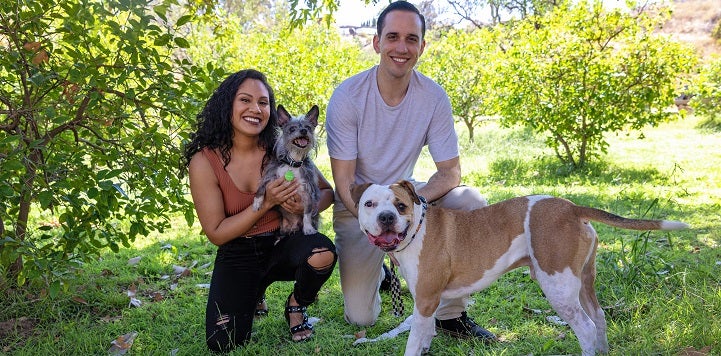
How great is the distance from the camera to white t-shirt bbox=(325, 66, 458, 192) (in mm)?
4199

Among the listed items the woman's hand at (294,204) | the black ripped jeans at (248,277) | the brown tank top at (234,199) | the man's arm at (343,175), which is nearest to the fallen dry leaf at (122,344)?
the black ripped jeans at (248,277)

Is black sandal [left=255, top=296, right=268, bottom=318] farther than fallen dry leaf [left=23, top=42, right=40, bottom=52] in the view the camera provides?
Yes

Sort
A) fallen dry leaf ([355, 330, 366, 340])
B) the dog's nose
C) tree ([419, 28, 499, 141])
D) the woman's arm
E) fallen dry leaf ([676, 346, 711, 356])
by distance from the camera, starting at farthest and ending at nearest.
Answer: tree ([419, 28, 499, 141]), fallen dry leaf ([355, 330, 366, 340]), the woman's arm, the dog's nose, fallen dry leaf ([676, 346, 711, 356])

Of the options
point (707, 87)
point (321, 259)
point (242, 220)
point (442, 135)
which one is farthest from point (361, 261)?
point (707, 87)

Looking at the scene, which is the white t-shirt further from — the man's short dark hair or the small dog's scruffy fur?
the man's short dark hair

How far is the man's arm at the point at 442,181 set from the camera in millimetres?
3951

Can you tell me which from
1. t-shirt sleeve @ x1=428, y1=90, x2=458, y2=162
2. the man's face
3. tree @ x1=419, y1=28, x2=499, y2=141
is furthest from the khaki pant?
tree @ x1=419, y1=28, x2=499, y2=141

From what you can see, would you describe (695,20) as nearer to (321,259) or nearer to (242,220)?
(321,259)

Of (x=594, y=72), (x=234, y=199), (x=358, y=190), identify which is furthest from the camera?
(x=594, y=72)

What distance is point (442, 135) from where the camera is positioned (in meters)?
4.24

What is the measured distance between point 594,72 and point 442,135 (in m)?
6.35

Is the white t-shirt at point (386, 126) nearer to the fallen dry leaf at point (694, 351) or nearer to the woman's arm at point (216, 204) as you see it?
the woman's arm at point (216, 204)

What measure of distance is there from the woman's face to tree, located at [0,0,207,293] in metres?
0.32

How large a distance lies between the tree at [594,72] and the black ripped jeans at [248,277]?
280 inches
